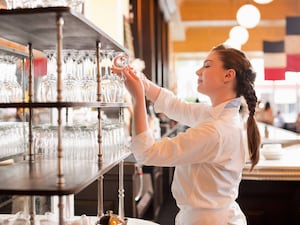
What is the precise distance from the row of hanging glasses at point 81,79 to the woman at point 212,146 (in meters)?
0.16

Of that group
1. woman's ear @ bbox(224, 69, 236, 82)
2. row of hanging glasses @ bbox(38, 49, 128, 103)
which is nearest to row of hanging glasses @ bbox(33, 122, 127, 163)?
row of hanging glasses @ bbox(38, 49, 128, 103)

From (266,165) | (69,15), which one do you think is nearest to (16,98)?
(69,15)

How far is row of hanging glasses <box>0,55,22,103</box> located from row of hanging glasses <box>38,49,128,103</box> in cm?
10

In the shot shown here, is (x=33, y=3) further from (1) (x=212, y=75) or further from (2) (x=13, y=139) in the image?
(1) (x=212, y=75)

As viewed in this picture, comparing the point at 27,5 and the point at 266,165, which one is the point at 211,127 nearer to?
the point at 27,5

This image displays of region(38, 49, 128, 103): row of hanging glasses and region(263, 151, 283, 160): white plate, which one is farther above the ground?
region(38, 49, 128, 103): row of hanging glasses

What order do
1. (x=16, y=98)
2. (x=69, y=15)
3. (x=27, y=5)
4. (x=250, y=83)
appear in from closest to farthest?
(x=69, y=15) → (x=27, y=5) → (x=16, y=98) → (x=250, y=83)

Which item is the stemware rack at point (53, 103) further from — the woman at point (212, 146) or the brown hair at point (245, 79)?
the brown hair at point (245, 79)

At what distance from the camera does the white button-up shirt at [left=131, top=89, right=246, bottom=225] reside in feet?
5.46

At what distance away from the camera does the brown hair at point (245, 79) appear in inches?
76.0

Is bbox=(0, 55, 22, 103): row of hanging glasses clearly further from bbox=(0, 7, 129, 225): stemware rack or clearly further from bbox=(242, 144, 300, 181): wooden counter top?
bbox=(242, 144, 300, 181): wooden counter top

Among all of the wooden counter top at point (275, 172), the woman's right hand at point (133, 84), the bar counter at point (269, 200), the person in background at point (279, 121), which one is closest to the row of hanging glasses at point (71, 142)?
the woman's right hand at point (133, 84)

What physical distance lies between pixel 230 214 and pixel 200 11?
9934 mm

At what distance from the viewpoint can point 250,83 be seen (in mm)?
1963
